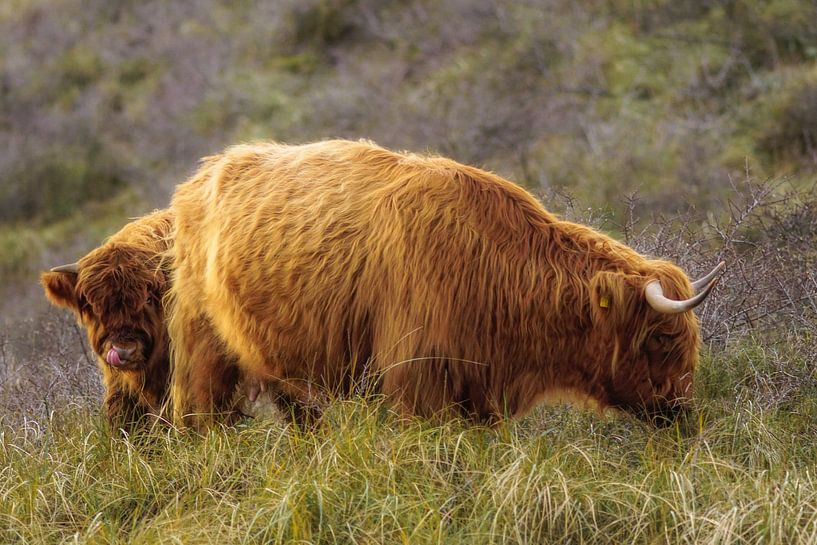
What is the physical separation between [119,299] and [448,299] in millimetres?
2241

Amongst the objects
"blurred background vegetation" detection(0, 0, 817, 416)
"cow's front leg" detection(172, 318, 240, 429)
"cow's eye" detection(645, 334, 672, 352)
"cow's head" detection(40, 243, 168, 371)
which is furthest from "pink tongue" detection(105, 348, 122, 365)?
"blurred background vegetation" detection(0, 0, 817, 416)

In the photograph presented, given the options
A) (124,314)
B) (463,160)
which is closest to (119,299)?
(124,314)

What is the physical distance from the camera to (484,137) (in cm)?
1567

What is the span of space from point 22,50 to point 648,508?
2447 cm

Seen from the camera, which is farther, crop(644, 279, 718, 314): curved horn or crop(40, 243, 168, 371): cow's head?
crop(40, 243, 168, 371): cow's head

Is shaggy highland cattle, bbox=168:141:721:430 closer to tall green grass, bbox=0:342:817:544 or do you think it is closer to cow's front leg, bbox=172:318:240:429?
tall green grass, bbox=0:342:817:544

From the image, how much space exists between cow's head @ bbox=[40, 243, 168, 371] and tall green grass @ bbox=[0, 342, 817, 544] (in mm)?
851

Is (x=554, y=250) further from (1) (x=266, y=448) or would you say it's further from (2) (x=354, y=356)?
(1) (x=266, y=448)

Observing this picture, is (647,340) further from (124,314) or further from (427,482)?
(124,314)

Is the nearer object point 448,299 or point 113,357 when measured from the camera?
point 448,299

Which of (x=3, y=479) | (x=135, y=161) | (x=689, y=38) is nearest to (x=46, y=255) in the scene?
(x=135, y=161)

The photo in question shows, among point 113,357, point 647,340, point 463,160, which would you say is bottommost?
point 463,160

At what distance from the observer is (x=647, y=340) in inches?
194

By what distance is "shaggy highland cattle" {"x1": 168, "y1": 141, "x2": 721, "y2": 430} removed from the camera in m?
4.91
